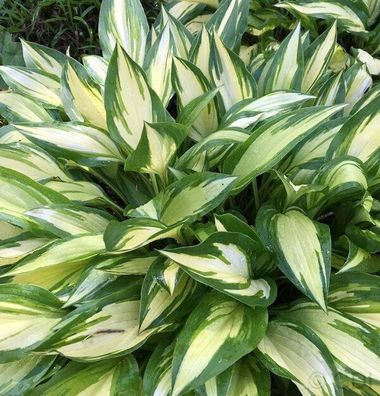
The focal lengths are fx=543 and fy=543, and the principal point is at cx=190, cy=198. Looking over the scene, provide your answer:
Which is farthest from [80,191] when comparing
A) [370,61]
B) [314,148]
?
[370,61]

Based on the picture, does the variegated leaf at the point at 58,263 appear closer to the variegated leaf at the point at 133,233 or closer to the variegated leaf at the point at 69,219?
the variegated leaf at the point at 69,219

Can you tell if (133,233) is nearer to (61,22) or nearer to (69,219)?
(69,219)

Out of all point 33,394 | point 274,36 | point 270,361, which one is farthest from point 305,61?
point 33,394

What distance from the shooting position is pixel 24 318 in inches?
41.8

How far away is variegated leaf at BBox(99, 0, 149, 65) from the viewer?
5.10 ft

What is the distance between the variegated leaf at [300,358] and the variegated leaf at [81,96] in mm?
656

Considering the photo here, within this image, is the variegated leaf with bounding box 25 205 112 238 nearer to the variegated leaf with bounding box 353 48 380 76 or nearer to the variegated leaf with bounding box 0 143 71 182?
the variegated leaf with bounding box 0 143 71 182

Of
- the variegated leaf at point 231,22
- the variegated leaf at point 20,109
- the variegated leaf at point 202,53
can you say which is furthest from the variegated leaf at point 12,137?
the variegated leaf at point 231,22

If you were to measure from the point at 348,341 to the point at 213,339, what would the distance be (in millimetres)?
243

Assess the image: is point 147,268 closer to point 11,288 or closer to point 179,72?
point 11,288

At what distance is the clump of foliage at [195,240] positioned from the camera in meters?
0.96

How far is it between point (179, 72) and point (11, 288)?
0.62 m

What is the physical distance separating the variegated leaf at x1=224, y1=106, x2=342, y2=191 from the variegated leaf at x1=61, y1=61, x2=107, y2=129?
1.22ft

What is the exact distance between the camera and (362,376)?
0.92 meters
